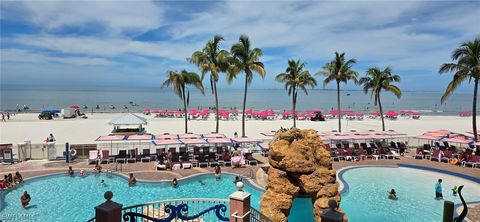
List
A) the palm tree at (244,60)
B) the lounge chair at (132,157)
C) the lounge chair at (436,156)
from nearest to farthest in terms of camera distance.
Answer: the lounge chair at (132,157)
the lounge chair at (436,156)
the palm tree at (244,60)

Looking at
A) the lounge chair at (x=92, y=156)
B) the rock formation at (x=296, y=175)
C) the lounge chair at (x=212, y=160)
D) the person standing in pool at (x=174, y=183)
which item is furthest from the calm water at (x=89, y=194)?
the lounge chair at (x=92, y=156)

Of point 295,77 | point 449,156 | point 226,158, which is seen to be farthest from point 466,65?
point 226,158

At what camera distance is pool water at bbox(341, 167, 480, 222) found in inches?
619

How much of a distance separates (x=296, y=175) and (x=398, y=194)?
30.7 feet

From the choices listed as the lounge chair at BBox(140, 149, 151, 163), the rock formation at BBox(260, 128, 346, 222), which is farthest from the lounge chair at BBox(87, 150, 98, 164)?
the rock formation at BBox(260, 128, 346, 222)

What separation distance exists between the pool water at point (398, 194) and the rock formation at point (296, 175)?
3822 millimetres

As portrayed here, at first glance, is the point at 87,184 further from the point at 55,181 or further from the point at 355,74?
the point at 355,74

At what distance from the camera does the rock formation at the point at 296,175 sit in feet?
39.9

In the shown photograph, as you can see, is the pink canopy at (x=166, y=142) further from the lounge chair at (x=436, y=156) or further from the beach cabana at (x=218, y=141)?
the lounge chair at (x=436, y=156)

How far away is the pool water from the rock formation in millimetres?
3822

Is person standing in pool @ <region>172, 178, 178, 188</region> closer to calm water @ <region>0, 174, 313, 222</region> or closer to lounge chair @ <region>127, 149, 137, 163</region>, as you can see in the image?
calm water @ <region>0, 174, 313, 222</region>

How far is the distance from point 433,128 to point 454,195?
34.4 m

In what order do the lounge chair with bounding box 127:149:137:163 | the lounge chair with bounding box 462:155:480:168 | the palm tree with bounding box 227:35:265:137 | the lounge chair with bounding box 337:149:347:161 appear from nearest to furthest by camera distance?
the lounge chair with bounding box 462:155:480:168 → the lounge chair with bounding box 127:149:137:163 → the lounge chair with bounding box 337:149:347:161 → the palm tree with bounding box 227:35:265:137

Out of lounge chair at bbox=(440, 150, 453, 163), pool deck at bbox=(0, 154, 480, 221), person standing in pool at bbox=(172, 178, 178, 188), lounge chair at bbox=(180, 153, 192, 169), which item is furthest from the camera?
lounge chair at bbox=(440, 150, 453, 163)
